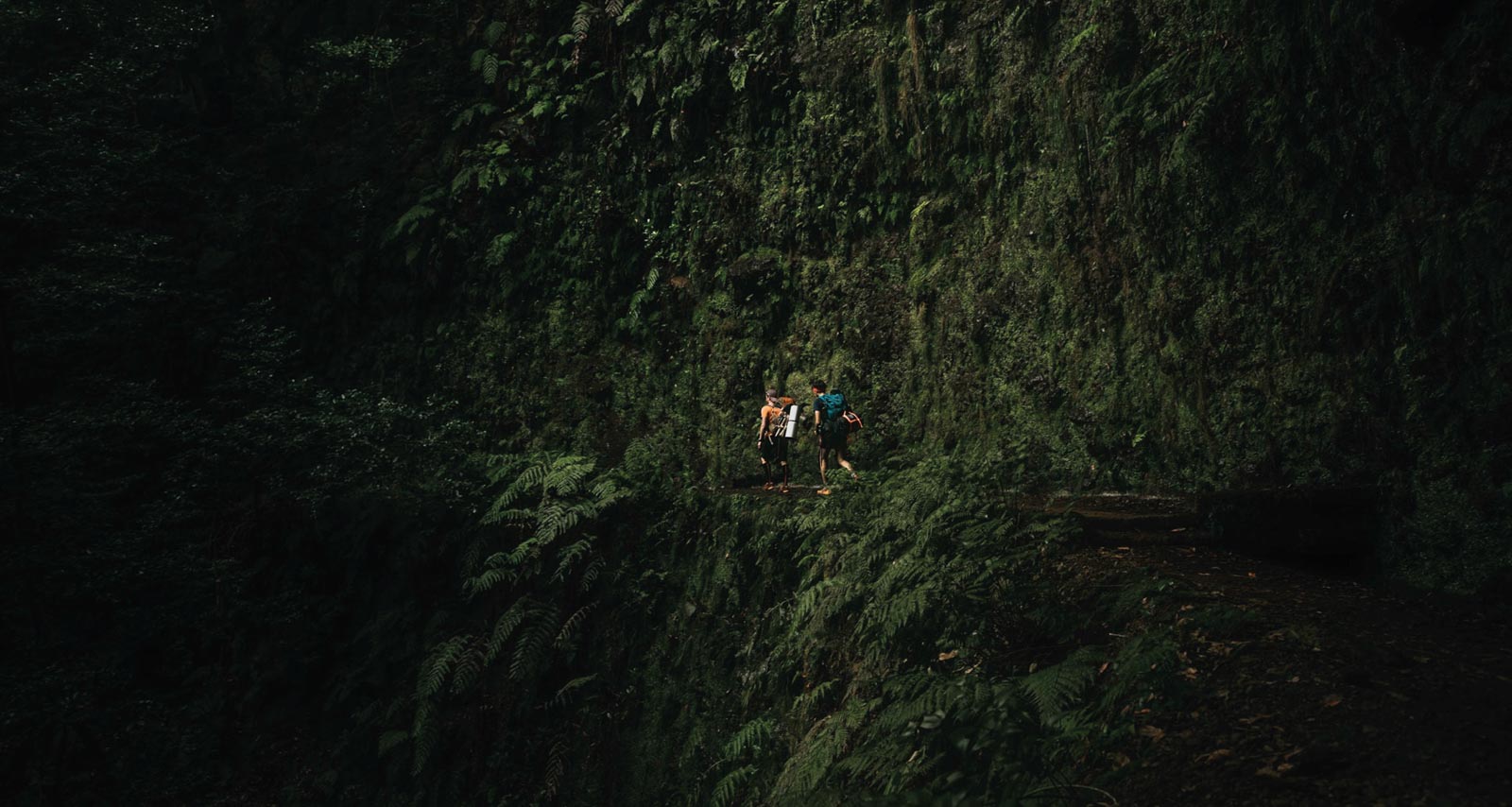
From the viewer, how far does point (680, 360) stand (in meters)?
12.5

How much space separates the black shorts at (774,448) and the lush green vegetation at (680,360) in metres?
0.83

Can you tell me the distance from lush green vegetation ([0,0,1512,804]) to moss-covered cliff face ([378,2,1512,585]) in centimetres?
4

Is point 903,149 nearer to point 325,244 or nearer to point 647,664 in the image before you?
point 647,664

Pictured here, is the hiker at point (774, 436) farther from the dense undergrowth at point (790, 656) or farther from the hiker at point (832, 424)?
the dense undergrowth at point (790, 656)

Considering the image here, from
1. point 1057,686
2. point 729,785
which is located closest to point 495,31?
point 729,785

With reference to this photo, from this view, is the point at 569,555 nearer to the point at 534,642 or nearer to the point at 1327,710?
the point at 534,642

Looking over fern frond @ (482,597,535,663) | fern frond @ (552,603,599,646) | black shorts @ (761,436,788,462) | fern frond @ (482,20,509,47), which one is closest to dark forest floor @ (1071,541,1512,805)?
black shorts @ (761,436,788,462)

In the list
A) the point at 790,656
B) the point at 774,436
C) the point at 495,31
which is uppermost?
the point at 495,31

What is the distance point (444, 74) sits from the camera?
15.6 m

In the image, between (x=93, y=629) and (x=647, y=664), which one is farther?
(x=93, y=629)

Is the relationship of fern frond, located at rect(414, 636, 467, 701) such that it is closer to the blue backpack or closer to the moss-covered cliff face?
the moss-covered cliff face

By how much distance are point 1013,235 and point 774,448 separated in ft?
11.5

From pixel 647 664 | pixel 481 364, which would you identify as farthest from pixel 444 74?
pixel 647 664

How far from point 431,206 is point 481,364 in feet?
8.80
